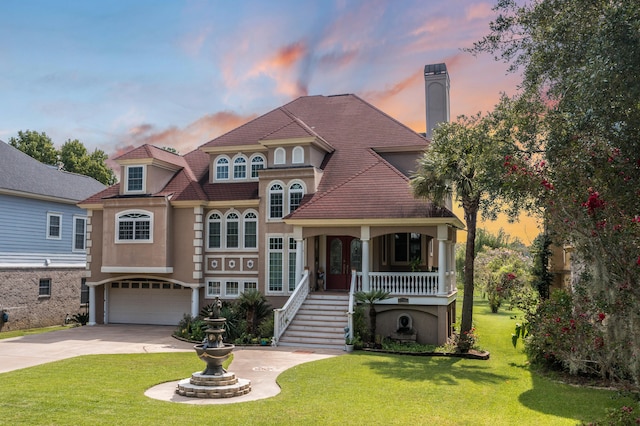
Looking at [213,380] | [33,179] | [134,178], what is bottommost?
[213,380]

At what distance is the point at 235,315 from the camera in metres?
23.5

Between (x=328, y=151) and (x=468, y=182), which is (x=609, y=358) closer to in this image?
(x=468, y=182)

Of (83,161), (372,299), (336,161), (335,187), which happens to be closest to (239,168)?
(336,161)

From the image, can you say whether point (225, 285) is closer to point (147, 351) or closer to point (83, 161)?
point (147, 351)

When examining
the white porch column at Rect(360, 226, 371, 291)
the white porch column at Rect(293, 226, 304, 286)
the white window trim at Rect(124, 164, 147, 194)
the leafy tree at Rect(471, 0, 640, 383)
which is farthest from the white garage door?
the leafy tree at Rect(471, 0, 640, 383)

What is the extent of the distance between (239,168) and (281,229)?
4.48 m

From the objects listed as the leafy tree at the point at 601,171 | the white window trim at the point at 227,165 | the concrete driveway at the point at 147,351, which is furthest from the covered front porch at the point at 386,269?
the leafy tree at the point at 601,171

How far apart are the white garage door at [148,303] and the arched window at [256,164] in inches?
250

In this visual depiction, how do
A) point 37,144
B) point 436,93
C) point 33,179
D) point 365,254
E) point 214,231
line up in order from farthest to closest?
point 37,144 < point 436,93 < point 33,179 < point 214,231 < point 365,254

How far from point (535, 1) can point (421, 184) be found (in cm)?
964

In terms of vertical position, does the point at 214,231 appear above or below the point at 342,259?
above

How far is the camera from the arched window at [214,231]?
27375mm

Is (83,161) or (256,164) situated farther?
(83,161)

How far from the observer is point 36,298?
96.3 ft
